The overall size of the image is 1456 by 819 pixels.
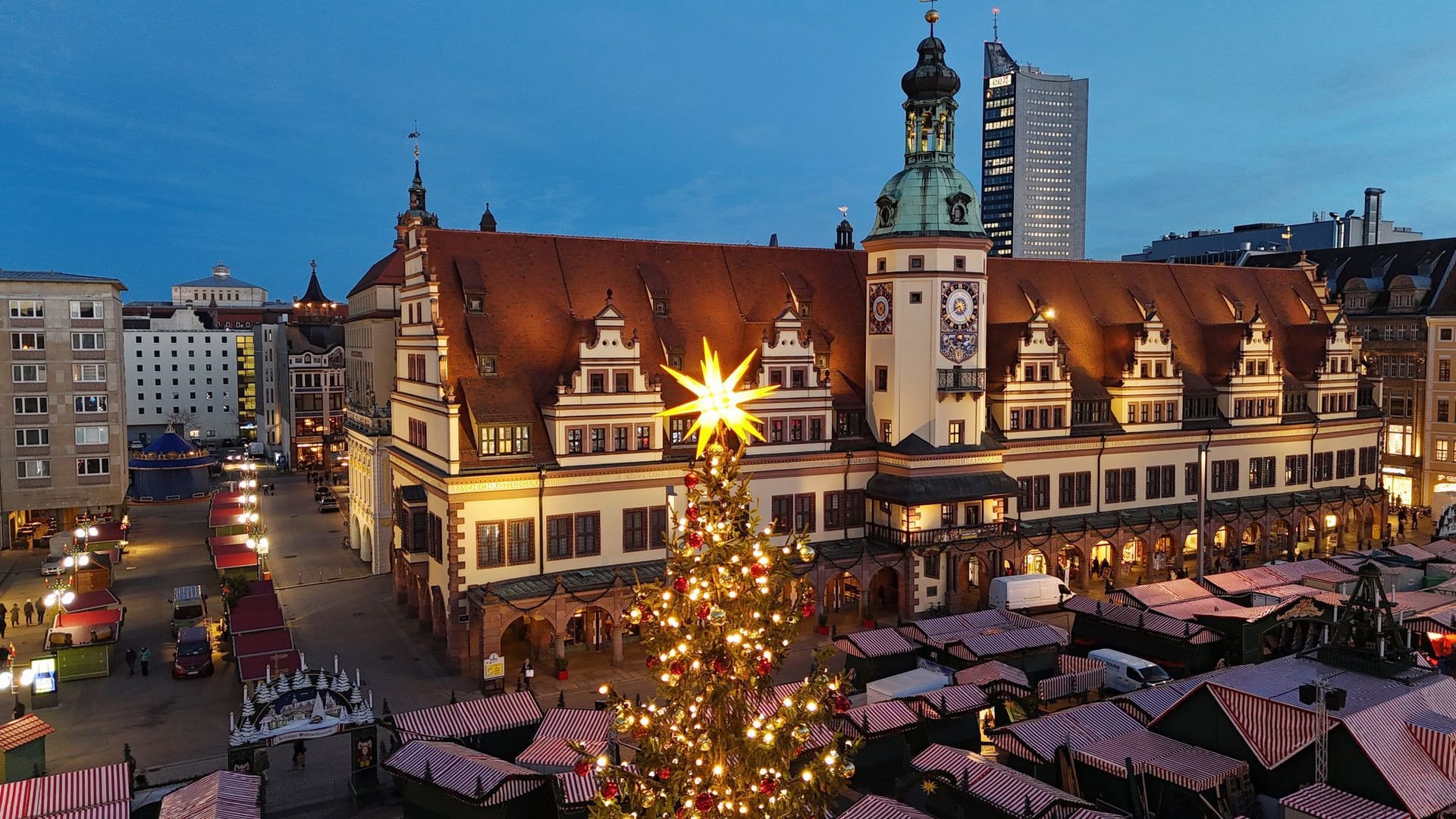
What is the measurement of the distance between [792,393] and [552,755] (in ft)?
79.1


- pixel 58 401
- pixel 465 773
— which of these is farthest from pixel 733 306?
pixel 58 401

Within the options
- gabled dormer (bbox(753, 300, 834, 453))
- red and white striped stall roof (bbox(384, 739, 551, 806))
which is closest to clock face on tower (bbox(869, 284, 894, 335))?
gabled dormer (bbox(753, 300, 834, 453))

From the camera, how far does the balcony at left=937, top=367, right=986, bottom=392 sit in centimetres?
4938

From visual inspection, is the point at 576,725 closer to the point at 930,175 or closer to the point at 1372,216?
the point at 930,175

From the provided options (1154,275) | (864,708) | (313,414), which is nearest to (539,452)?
(864,708)

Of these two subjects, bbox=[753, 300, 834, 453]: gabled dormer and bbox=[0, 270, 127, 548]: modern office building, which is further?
bbox=[0, 270, 127, 548]: modern office building

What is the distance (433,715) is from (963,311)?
31127 millimetres

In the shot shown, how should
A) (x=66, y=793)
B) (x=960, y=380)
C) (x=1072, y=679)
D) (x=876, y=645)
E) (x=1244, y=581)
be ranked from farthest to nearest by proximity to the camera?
(x=960, y=380), (x=1244, y=581), (x=876, y=645), (x=1072, y=679), (x=66, y=793)

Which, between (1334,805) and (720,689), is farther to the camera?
(1334,805)

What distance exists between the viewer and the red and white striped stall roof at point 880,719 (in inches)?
1196

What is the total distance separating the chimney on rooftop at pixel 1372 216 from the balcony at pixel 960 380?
94.7m

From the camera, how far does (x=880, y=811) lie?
24.5 m

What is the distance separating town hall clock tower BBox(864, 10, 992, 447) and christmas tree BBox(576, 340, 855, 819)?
3423cm

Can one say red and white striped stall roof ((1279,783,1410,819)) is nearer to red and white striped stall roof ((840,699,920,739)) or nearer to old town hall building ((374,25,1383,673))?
red and white striped stall roof ((840,699,920,739))
